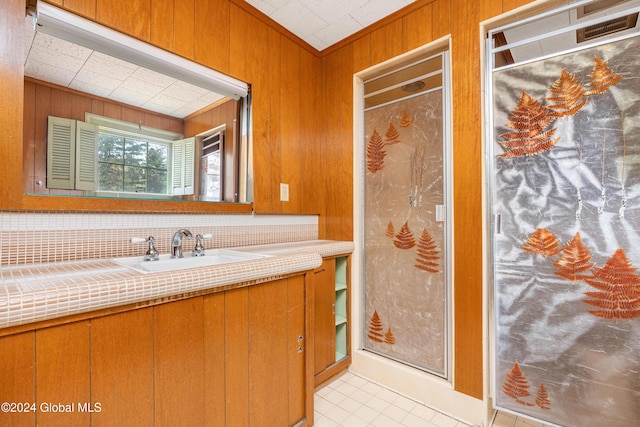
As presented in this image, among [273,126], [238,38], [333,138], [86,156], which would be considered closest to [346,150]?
[333,138]

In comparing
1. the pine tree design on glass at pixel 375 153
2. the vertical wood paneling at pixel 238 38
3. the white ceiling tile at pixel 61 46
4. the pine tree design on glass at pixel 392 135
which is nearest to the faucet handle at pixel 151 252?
the white ceiling tile at pixel 61 46

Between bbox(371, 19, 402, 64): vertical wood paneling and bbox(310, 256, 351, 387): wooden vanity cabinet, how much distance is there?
145cm

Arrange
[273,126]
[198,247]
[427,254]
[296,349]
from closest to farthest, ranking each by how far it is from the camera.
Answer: [296,349], [198,247], [427,254], [273,126]

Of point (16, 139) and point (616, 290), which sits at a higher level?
point (16, 139)

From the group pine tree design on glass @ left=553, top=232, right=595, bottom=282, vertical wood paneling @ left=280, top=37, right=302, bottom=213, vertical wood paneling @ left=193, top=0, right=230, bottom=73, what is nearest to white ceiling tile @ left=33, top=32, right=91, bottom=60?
vertical wood paneling @ left=193, top=0, right=230, bottom=73

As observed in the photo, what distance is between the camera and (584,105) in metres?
1.35

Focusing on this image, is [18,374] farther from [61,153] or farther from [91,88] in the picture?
[91,88]

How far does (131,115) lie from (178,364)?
1.20 m

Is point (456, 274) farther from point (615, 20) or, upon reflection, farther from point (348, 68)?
point (348, 68)

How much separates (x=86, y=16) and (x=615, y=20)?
7.75 feet

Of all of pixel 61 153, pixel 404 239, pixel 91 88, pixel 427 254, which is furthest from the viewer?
pixel 404 239

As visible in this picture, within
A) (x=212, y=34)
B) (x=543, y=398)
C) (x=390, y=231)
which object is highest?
(x=212, y=34)

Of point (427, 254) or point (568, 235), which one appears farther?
point (427, 254)

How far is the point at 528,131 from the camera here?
1.50 metres
